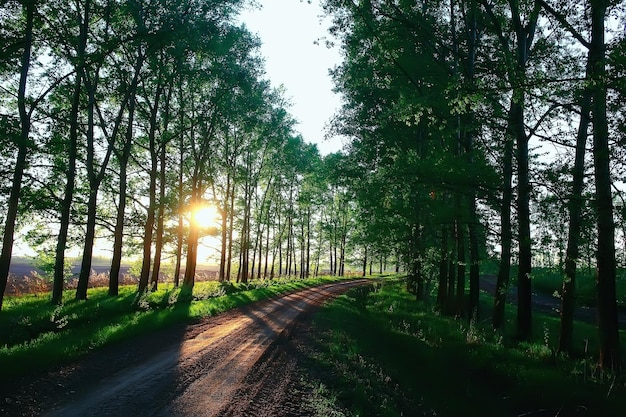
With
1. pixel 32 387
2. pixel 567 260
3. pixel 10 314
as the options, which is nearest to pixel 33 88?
pixel 10 314

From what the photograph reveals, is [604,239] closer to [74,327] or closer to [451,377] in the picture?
[451,377]

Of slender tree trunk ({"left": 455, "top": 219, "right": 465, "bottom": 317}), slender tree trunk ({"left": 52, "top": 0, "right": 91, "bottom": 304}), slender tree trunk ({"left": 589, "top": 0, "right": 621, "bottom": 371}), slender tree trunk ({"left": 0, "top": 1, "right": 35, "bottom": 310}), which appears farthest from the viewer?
slender tree trunk ({"left": 52, "top": 0, "right": 91, "bottom": 304})

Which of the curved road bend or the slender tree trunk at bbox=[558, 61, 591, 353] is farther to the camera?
the slender tree trunk at bbox=[558, 61, 591, 353]

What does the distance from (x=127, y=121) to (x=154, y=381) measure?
18813mm

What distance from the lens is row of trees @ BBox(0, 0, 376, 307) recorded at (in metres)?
14.7

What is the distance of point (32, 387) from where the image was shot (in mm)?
6090

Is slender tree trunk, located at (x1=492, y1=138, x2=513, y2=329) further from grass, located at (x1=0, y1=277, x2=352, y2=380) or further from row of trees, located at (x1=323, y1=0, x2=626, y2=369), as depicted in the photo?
grass, located at (x1=0, y1=277, x2=352, y2=380)

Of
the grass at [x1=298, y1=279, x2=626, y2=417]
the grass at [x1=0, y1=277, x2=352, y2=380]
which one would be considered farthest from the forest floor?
the grass at [x1=298, y1=279, x2=626, y2=417]

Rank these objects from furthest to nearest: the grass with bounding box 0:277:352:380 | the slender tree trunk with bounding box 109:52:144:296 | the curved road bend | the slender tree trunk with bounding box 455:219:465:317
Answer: the slender tree trunk with bounding box 109:52:144:296 → the slender tree trunk with bounding box 455:219:465:317 → the grass with bounding box 0:277:352:380 → the curved road bend

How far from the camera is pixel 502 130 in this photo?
43.9 ft

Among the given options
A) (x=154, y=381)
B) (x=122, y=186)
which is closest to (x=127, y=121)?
(x=122, y=186)

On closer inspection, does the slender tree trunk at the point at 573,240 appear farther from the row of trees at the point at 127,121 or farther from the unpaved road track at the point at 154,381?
the row of trees at the point at 127,121

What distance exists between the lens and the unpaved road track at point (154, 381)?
5363 mm

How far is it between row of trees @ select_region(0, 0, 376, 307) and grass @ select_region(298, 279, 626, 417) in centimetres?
1100
